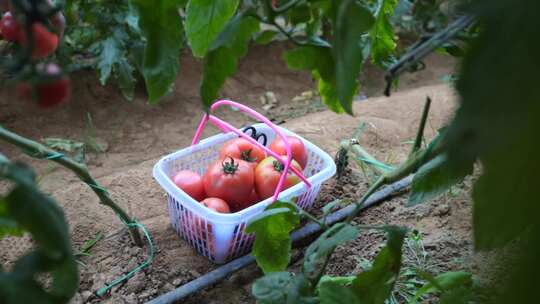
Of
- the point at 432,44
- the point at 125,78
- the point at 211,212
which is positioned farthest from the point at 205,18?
the point at 125,78

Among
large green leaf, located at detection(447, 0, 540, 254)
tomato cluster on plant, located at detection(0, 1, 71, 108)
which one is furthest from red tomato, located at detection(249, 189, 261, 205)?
large green leaf, located at detection(447, 0, 540, 254)

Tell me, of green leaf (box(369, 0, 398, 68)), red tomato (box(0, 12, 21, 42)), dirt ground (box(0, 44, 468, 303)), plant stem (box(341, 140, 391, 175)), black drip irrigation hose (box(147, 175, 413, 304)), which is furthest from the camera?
plant stem (box(341, 140, 391, 175))

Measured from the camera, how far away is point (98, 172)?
2.18 meters

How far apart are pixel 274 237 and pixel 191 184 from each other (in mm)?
535

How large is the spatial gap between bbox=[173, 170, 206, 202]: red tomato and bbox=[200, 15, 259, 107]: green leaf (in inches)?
33.4

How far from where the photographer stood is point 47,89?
584mm

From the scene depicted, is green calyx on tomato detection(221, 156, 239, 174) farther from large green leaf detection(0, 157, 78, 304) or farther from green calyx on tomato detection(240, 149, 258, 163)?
large green leaf detection(0, 157, 78, 304)

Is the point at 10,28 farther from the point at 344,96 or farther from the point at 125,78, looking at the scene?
the point at 125,78

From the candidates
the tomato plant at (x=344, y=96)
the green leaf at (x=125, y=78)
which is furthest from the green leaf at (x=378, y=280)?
the green leaf at (x=125, y=78)

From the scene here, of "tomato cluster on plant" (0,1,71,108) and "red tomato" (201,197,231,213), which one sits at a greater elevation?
"tomato cluster on plant" (0,1,71,108)

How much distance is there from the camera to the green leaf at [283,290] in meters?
0.94

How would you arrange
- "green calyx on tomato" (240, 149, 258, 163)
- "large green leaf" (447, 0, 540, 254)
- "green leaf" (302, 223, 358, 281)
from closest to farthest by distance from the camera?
"large green leaf" (447, 0, 540, 254)
"green leaf" (302, 223, 358, 281)
"green calyx on tomato" (240, 149, 258, 163)

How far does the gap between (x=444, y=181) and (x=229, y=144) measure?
2.84 ft

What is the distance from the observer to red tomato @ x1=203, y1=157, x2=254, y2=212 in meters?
1.57
